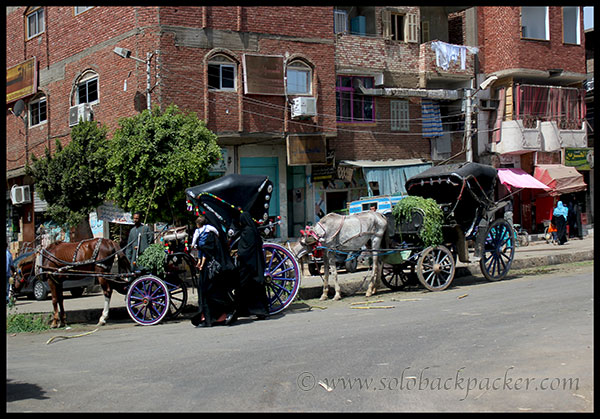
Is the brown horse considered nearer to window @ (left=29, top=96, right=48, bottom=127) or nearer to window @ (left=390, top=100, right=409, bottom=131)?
window @ (left=29, top=96, right=48, bottom=127)

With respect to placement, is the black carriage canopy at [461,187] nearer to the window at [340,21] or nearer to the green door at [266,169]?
the green door at [266,169]

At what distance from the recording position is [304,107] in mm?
23844

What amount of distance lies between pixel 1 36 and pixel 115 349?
17.7ft

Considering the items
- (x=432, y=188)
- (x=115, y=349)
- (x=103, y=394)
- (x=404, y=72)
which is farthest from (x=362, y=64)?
(x=103, y=394)

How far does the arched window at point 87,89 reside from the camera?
80.8ft

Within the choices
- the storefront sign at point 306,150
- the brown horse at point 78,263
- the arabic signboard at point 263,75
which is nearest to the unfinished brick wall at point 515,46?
the storefront sign at point 306,150

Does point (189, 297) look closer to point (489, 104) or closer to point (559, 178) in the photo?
point (489, 104)

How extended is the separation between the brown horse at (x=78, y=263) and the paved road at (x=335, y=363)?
94cm

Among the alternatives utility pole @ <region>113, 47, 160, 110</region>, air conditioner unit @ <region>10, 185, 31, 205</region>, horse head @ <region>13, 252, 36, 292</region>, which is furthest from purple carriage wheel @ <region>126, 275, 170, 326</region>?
air conditioner unit @ <region>10, 185, 31, 205</region>

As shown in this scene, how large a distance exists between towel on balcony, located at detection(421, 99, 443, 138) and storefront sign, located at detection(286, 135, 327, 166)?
5958mm

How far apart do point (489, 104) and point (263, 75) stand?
1223cm

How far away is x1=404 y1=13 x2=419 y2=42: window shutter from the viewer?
94.0ft

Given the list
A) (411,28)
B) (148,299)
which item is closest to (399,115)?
(411,28)
